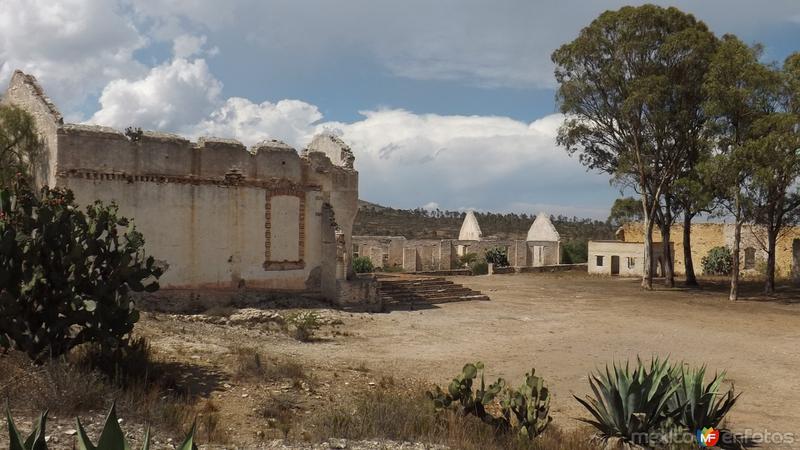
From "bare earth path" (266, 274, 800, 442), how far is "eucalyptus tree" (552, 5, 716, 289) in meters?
6.50

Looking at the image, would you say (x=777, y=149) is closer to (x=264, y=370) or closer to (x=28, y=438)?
(x=264, y=370)

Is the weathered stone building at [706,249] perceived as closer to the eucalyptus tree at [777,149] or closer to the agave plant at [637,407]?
the eucalyptus tree at [777,149]

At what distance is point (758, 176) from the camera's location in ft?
73.5

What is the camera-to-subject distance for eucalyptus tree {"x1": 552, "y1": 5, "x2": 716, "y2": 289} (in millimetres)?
26000

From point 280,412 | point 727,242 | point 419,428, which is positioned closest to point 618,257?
point 727,242

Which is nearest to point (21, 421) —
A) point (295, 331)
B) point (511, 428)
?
point (511, 428)

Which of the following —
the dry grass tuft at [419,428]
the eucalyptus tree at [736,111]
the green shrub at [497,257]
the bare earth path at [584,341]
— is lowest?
the bare earth path at [584,341]

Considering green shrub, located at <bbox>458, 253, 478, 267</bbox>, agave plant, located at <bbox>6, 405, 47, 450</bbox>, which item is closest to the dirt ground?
agave plant, located at <bbox>6, 405, 47, 450</bbox>

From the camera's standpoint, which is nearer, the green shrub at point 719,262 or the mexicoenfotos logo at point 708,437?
the mexicoenfotos logo at point 708,437

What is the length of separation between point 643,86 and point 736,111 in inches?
142

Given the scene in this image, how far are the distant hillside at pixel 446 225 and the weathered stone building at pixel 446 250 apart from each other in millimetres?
11873

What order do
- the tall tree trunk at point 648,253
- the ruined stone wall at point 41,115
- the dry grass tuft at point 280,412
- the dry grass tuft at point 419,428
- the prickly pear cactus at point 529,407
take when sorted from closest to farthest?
the dry grass tuft at point 419,428, the dry grass tuft at point 280,412, the prickly pear cactus at point 529,407, the ruined stone wall at point 41,115, the tall tree trunk at point 648,253

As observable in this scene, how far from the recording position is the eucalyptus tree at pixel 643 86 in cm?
2600

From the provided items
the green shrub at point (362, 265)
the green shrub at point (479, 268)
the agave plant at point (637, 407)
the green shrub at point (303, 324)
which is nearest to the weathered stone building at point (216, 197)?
the green shrub at point (303, 324)
